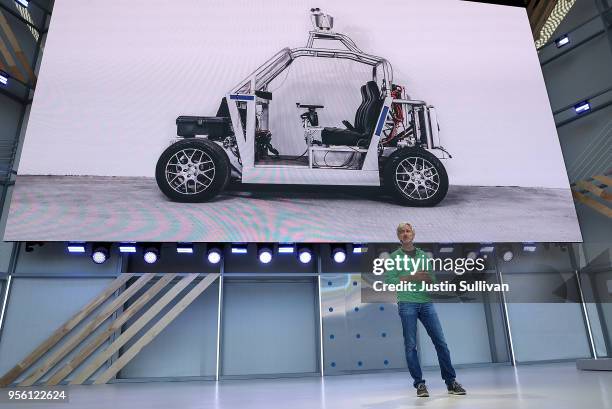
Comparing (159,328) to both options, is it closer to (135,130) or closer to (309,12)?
(135,130)

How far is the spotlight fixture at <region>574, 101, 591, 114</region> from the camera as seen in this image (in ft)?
21.2

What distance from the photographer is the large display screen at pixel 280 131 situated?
4.62m

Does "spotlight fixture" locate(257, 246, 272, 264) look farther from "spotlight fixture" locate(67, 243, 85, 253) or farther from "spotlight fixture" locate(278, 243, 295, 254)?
"spotlight fixture" locate(67, 243, 85, 253)

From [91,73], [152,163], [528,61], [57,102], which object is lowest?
[152,163]

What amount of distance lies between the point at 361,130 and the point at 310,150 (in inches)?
28.2

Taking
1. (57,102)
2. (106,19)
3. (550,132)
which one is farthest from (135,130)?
(550,132)

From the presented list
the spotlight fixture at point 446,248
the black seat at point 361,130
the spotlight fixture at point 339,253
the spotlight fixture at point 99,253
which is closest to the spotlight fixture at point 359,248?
the spotlight fixture at point 339,253

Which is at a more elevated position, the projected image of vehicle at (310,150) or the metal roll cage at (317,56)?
the metal roll cage at (317,56)

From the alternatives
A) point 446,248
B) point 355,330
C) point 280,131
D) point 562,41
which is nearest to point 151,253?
point 280,131

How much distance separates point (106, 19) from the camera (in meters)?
5.42

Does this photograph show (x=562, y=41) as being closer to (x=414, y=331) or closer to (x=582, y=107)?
(x=582, y=107)

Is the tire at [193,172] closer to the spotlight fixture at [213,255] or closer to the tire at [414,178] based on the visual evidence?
the spotlight fixture at [213,255]

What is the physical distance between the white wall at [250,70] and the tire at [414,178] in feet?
1.10

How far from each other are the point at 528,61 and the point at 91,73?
6215mm
